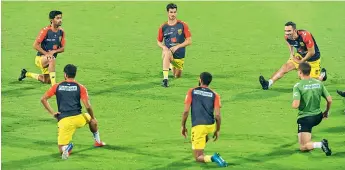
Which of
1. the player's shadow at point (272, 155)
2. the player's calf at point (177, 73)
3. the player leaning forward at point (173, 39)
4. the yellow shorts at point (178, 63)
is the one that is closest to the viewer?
the player's shadow at point (272, 155)

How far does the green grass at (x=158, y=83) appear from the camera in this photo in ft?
68.4

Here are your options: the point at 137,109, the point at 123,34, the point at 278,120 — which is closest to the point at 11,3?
the point at 123,34

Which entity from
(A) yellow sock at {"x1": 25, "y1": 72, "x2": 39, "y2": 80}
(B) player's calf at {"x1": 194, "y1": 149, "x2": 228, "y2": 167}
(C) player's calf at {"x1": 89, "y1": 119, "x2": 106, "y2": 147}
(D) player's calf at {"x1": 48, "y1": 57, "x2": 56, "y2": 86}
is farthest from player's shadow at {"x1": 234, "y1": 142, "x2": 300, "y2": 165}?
(A) yellow sock at {"x1": 25, "y1": 72, "x2": 39, "y2": 80}

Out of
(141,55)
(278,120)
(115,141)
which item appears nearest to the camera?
(115,141)

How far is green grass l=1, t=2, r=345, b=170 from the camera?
20.8 m

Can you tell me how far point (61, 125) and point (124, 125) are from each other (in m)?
2.99

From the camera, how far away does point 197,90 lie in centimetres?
1994

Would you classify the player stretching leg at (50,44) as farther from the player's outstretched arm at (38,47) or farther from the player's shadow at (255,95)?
the player's shadow at (255,95)

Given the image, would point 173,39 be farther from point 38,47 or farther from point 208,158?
point 208,158

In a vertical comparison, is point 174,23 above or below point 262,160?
above

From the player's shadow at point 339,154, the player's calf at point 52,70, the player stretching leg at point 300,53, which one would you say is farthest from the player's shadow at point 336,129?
the player's calf at point 52,70

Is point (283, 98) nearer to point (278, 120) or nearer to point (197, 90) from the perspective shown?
point (278, 120)

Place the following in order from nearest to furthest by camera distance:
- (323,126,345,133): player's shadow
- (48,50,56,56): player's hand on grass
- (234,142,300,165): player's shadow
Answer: (234,142,300,165): player's shadow → (323,126,345,133): player's shadow → (48,50,56,56): player's hand on grass

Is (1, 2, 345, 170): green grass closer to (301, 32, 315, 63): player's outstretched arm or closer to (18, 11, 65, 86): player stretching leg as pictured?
(18, 11, 65, 86): player stretching leg
